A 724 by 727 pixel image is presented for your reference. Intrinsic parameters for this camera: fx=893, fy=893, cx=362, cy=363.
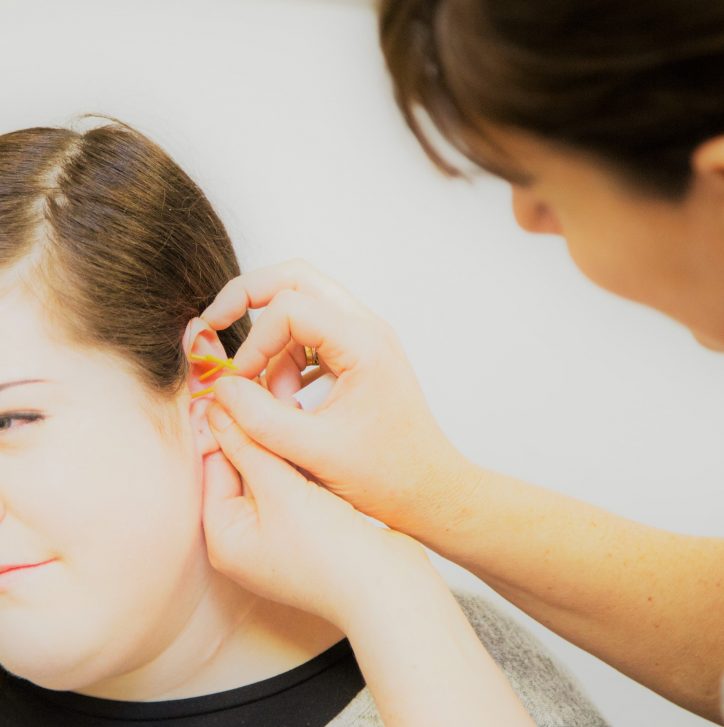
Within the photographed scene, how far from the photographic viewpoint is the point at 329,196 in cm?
144

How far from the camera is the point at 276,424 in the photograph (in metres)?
0.90

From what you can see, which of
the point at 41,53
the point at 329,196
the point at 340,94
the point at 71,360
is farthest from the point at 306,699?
the point at 41,53

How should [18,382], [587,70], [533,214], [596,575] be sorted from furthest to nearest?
1. [596,575]
2. [18,382]
3. [533,214]
4. [587,70]

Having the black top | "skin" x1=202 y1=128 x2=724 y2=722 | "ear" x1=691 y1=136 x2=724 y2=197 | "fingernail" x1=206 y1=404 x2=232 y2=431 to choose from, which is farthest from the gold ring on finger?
"ear" x1=691 y1=136 x2=724 y2=197

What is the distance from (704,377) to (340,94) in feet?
2.47

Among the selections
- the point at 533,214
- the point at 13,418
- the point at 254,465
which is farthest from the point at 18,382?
the point at 533,214

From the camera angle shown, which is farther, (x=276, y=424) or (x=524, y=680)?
(x=524, y=680)

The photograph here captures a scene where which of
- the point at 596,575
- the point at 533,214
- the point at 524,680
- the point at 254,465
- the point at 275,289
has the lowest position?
the point at 524,680

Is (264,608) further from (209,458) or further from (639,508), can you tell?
(639,508)

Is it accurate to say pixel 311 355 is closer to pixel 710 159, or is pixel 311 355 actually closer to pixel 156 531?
pixel 156 531

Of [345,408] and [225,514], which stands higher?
[345,408]

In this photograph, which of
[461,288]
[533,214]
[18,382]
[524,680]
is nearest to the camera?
[533,214]

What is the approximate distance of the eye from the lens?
906 millimetres

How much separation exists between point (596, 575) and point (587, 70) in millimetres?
602
